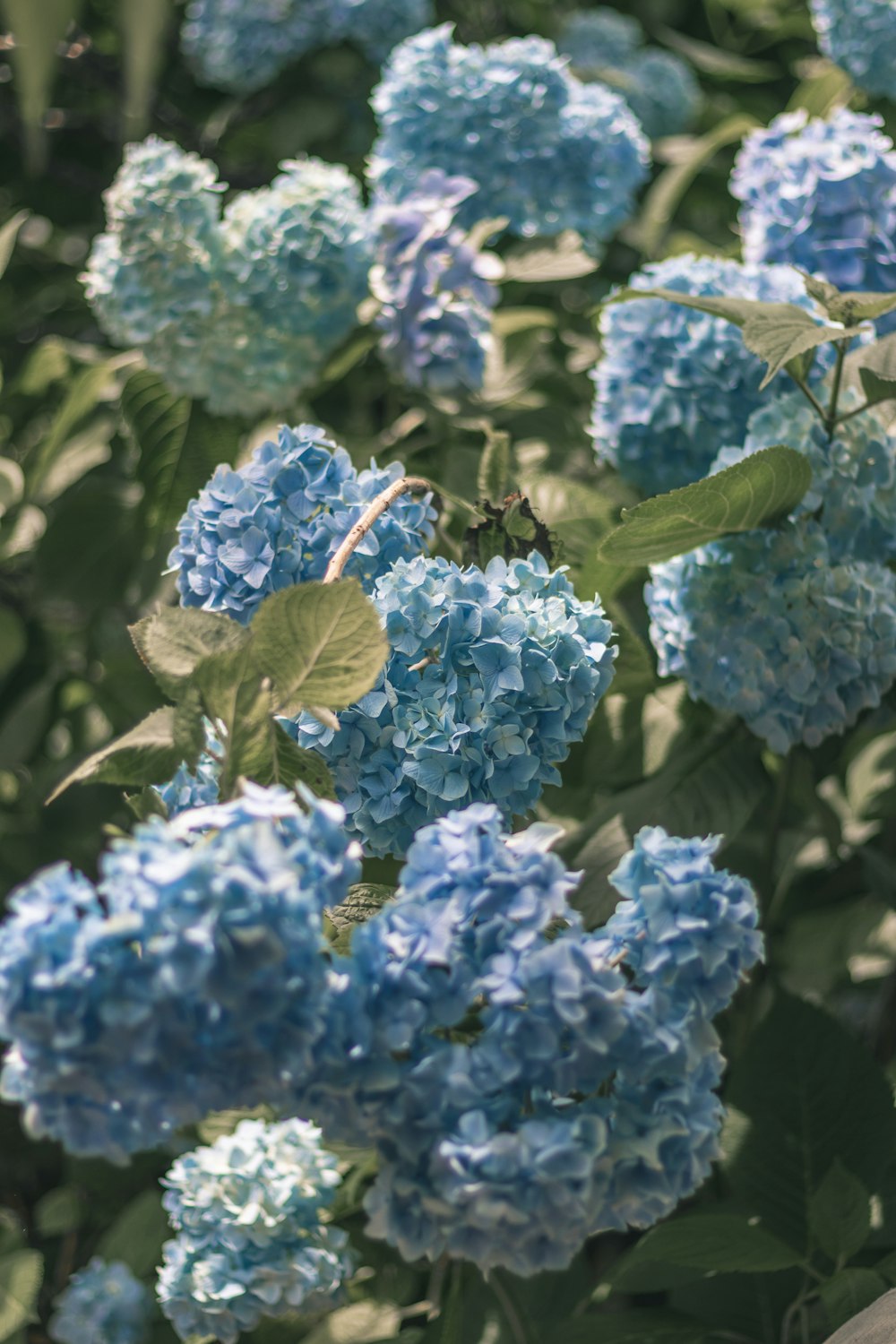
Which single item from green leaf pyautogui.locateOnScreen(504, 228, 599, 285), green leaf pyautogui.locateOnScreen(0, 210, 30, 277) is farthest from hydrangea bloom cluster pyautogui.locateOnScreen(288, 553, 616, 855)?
green leaf pyautogui.locateOnScreen(0, 210, 30, 277)

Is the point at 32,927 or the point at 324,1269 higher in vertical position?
the point at 32,927

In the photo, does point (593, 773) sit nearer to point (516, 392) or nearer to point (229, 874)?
point (516, 392)

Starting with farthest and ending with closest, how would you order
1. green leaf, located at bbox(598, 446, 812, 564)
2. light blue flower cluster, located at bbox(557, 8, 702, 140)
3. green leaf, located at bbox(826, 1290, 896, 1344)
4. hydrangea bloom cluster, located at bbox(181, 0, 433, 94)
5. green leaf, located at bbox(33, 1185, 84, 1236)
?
light blue flower cluster, located at bbox(557, 8, 702, 140)
hydrangea bloom cluster, located at bbox(181, 0, 433, 94)
green leaf, located at bbox(33, 1185, 84, 1236)
green leaf, located at bbox(598, 446, 812, 564)
green leaf, located at bbox(826, 1290, 896, 1344)

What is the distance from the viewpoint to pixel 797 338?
1035mm

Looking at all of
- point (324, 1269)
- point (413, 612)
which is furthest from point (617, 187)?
point (324, 1269)

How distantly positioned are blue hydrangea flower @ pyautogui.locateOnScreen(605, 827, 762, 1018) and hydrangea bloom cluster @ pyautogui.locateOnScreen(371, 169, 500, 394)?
82 centimetres

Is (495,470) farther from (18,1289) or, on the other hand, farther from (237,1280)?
(18,1289)

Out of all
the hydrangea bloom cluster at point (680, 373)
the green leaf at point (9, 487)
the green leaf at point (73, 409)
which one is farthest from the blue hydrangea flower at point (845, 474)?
the green leaf at point (9, 487)

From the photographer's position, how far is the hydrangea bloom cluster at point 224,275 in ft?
4.80

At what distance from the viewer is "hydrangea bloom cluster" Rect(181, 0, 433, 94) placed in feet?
6.68

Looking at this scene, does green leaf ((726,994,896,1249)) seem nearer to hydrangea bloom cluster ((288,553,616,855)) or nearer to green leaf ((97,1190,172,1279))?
hydrangea bloom cluster ((288,553,616,855))

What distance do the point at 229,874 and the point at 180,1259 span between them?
65cm

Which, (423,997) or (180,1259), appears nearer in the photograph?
(423,997)

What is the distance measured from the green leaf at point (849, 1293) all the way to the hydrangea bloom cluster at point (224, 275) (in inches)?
40.7
